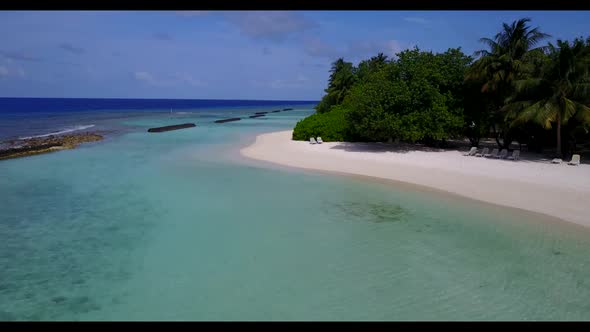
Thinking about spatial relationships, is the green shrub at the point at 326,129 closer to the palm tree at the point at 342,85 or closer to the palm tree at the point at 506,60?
the palm tree at the point at 506,60

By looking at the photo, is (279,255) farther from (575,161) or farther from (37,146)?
(37,146)

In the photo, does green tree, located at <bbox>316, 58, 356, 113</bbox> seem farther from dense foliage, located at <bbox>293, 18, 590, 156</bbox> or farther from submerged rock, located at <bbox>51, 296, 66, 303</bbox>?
submerged rock, located at <bbox>51, 296, 66, 303</bbox>

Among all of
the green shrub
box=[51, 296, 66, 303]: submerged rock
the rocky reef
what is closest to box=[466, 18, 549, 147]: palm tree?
the green shrub

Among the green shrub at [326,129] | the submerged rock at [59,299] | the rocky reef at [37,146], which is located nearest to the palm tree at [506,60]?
the green shrub at [326,129]

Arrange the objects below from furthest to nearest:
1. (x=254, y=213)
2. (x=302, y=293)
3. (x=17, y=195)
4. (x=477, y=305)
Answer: (x=17, y=195), (x=254, y=213), (x=302, y=293), (x=477, y=305)

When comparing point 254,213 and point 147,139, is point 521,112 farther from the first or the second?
point 147,139
